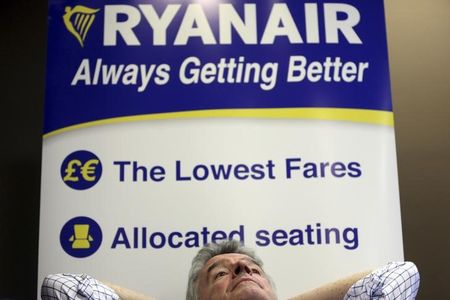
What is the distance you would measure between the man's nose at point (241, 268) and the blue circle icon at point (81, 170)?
676 millimetres

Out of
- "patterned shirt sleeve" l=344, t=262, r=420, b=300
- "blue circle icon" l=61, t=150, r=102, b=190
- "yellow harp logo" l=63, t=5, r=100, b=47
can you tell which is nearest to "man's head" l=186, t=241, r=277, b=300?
"patterned shirt sleeve" l=344, t=262, r=420, b=300

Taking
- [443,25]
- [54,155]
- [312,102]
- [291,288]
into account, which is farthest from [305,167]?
[443,25]

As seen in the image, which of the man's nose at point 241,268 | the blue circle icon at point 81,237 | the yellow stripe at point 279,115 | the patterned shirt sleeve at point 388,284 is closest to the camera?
the patterned shirt sleeve at point 388,284

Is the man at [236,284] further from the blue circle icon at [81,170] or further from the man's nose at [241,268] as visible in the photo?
the blue circle icon at [81,170]

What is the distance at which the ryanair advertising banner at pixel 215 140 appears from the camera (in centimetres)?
219

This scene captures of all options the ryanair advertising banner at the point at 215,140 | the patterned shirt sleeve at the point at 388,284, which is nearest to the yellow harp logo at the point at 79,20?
the ryanair advertising banner at the point at 215,140

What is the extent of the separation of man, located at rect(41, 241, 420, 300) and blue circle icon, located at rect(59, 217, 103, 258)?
0.17m

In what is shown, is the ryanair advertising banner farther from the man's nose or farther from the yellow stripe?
the man's nose

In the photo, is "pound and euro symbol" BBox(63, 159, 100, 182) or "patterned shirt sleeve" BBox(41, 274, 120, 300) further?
"pound and euro symbol" BBox(63, 159, 100, 182)

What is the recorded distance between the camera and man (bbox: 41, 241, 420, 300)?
194 cm

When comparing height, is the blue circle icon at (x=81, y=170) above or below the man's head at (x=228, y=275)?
above

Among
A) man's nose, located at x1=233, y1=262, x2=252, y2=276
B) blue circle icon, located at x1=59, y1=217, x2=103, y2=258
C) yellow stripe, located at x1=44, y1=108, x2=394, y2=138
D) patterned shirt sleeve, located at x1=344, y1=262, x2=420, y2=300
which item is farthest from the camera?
yellow stripe, located at x1=44, y1=108, x2=394, y2=138

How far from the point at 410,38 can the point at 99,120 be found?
1.74 m

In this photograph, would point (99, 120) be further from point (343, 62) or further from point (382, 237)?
point (382, 237)
